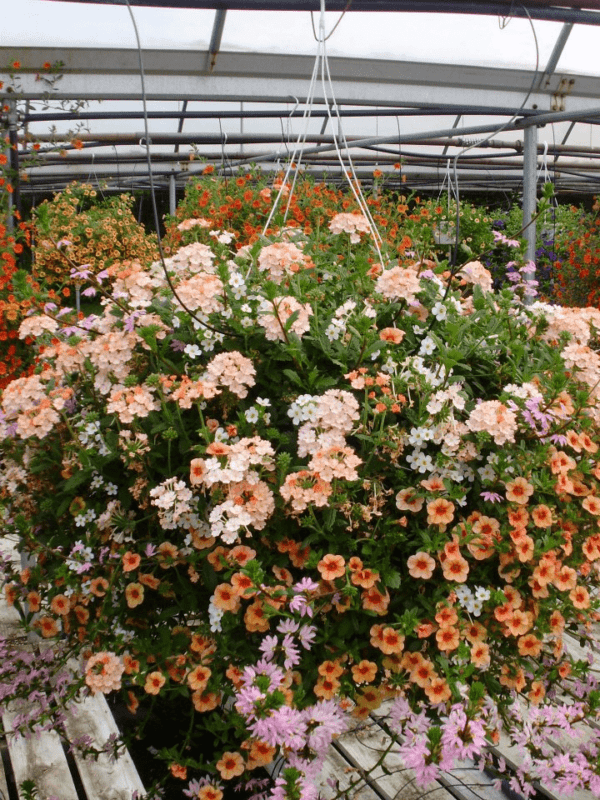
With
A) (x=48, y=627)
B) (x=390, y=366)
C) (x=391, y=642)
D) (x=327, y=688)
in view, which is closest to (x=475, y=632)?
(x=391, y=642)

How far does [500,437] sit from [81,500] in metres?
0.71

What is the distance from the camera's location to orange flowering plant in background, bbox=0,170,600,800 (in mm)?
1117

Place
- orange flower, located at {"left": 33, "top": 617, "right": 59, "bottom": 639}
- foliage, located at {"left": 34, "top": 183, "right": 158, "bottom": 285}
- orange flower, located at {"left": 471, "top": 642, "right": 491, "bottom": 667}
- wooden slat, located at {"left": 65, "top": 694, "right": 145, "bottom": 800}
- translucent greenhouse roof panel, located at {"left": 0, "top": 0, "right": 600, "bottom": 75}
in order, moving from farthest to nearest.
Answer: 1. foliage, located at {"left": 34, "top": 183, "right": 158, "bottom": 285}
2. translucent greenhouse roof panel, located at {"left": 0, "top": 0, "right": 600, "bottom": 75}
3. wooden slat, located at {"left": 65, "top": 694, "right": 145, "bottom": 800}
4. orange flower, located at {"left": 33, "top": 617, "right": 59, "bottom": 639}
5. orange flower, located at {"left": 471, "top": 642, "right": 491, "bottom": 667}

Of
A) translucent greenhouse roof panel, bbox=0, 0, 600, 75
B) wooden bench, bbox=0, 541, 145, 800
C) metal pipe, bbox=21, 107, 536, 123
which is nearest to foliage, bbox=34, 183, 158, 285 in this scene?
metal pipe, bbox=21, 107, 536, 123

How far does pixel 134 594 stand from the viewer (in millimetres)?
1223

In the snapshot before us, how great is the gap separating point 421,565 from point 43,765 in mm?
1261

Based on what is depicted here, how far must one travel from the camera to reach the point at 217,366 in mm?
1210

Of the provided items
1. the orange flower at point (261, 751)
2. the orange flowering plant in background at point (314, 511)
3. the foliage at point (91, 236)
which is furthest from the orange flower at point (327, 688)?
the foliage at point (91, 236)

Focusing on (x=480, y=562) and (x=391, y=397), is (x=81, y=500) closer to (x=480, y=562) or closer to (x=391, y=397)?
(x=391, y=397)

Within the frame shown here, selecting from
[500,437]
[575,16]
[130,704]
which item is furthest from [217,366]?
[575,16]

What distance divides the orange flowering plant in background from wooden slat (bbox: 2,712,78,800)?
0.55 metres

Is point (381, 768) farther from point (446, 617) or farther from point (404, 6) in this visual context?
point (404, 6)

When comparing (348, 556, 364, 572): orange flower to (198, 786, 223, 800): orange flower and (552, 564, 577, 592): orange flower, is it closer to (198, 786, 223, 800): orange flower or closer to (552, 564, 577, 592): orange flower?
(552, 564, 577, 592): orange flower

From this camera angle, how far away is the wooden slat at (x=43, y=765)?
175 centimetres
